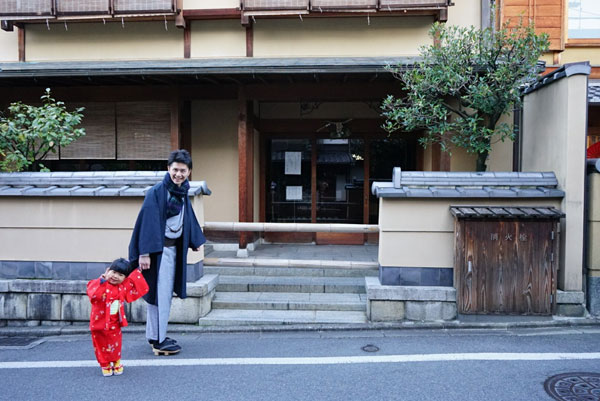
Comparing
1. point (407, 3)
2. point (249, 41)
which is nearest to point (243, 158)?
point (249, 41)

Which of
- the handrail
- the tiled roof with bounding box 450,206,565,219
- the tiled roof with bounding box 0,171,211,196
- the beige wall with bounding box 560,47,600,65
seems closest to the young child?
the tiled roof with bounding box 0,171,211,196

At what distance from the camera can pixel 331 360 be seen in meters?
4.50

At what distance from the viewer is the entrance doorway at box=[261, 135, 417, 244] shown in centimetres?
1006

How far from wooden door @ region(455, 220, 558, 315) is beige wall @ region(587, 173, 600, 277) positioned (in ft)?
1.92

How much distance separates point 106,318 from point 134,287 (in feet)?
1.16

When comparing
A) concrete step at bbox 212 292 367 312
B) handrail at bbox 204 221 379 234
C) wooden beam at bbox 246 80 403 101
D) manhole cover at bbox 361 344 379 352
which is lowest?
manhole cover at bbox 361 344 379 352

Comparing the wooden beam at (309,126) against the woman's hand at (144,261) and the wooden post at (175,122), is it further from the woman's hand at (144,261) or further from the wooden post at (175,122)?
the woman's hand at (144,261)

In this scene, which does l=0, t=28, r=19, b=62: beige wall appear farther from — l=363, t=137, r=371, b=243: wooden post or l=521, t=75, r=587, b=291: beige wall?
l=521, t=75, r=587, b=291: beige wall

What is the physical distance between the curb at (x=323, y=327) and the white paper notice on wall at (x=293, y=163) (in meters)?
5.15

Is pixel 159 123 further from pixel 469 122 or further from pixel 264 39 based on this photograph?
pixel 469 122

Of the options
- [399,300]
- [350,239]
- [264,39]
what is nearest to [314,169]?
[350,239]

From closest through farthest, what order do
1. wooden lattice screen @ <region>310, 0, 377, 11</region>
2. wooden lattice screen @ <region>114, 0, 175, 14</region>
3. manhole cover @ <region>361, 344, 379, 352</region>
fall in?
manhole cover @ <region>361, 344, 379, 352</region> < wooden lattice screen @ <region>310, 0, 377, 11</region> < wooden lattice screen @ <region>114, 0, 175, 14</region>

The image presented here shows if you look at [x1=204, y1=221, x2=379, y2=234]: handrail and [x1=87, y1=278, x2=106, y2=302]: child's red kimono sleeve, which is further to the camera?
[x1=204, y1=221, x2=379, y2=234]: handrail

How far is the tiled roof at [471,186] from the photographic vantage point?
5.54m
